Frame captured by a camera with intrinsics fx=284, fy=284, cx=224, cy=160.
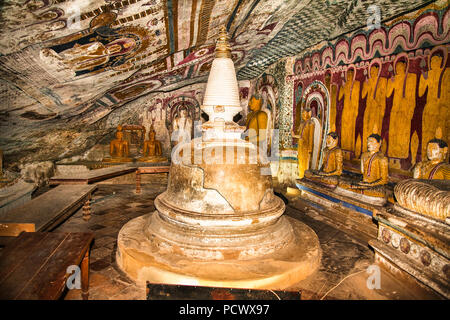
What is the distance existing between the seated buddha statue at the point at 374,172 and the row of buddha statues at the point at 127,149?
6143mm

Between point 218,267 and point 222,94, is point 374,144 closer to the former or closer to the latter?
point 222,94

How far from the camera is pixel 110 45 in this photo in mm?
4367

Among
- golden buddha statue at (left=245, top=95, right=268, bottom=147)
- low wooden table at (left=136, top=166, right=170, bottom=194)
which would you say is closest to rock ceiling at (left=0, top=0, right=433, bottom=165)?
golden buddha statue at (left=245, top=95, right=268, bottom=147)

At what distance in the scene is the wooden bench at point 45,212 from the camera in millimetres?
2996

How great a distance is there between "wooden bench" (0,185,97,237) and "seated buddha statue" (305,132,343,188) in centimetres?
437

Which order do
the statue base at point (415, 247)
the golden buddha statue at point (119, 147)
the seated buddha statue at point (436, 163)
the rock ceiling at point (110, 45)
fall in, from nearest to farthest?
the statue base at point (415, 247) → the rock ceiling at point (110, 45) → the seated buddha statue at point (436, 163) → the golden buddha statue at point (119, 147)

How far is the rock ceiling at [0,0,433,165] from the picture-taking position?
11.0 ft

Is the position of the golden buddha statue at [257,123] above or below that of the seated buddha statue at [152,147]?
above

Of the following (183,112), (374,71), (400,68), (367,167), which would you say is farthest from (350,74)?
(183,112)

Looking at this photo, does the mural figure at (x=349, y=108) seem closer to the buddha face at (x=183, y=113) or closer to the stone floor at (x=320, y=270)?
the stone floor at (x=320, y=270)

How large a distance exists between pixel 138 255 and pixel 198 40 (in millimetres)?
4537

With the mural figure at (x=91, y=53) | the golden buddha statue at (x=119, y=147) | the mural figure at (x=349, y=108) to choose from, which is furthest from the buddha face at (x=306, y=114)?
the golden buddha statue at (x=119, y=147)

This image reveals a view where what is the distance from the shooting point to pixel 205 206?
3254 millimetres
